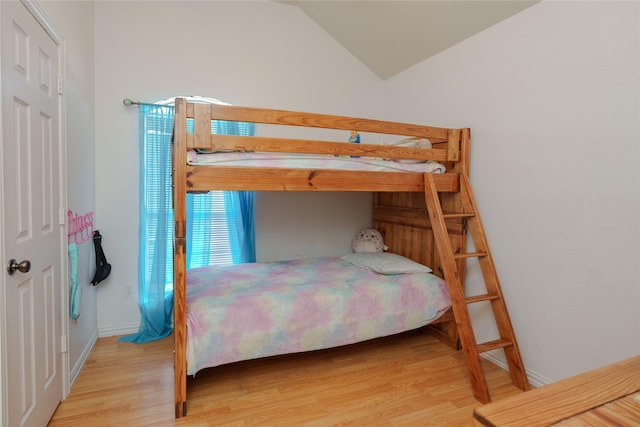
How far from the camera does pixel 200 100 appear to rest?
3.01 metres

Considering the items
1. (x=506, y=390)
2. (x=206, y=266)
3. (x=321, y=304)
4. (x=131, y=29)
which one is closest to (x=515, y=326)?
(x=506, y=390)

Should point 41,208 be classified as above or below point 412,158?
below

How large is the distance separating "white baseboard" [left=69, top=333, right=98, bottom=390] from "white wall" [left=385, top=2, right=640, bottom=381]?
275 cm

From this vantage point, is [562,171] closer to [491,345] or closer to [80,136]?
[491,345]

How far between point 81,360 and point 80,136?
1524 mm

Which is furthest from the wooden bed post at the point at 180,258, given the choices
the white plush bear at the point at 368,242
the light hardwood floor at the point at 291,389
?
the white plush bear at the point at 368,242

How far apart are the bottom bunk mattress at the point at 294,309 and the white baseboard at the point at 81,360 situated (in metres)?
0.82

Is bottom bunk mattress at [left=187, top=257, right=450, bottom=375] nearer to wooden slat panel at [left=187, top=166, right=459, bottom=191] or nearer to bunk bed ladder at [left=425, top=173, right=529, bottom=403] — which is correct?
bunk bed ladder at [left=425, top=173, right=529, bottom=403]

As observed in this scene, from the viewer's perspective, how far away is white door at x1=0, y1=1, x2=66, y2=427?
4.32ft

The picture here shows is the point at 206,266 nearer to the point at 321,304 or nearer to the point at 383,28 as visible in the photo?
the point at 321,304

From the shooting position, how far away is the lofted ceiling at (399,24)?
2.37 m

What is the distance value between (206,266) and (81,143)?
1.31 meters

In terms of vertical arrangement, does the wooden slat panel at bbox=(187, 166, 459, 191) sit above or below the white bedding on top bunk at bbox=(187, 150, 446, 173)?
below

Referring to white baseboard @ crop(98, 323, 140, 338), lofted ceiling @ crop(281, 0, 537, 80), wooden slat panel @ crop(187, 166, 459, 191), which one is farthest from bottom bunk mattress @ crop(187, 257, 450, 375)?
lofted ceiling @ crop(281, 0, 537, 80)
